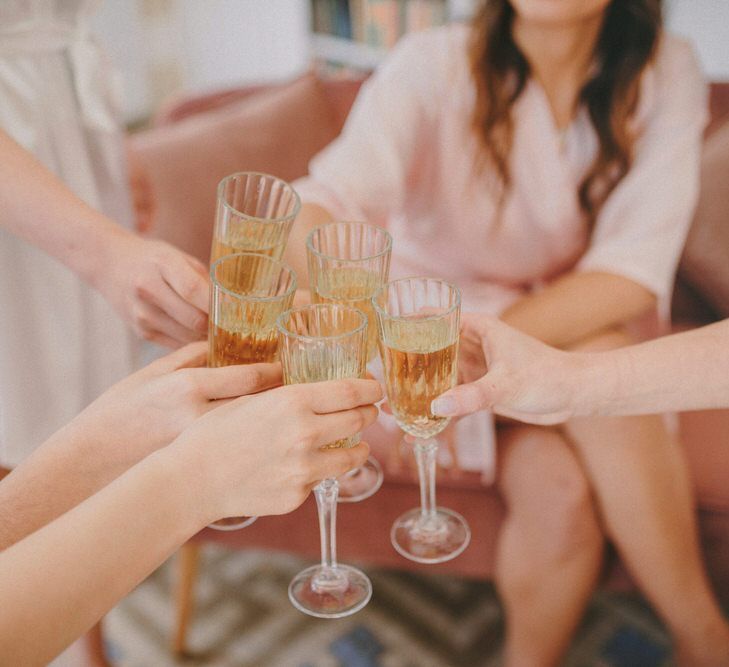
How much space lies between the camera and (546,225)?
1.78 m

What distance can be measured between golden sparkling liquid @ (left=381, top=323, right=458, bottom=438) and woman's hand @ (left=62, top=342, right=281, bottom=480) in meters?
0.16

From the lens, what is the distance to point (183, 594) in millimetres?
1907

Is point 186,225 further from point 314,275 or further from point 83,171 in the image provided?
point 314,275

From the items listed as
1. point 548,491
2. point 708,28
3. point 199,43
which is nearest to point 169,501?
point 548,491

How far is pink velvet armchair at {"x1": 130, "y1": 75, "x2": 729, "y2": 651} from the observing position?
1670 mm

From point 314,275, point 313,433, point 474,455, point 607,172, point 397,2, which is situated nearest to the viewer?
point 313,433

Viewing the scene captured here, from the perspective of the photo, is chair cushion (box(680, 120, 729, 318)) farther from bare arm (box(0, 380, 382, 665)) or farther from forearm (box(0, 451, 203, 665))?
forearm (box(0, 451, 203, 665))

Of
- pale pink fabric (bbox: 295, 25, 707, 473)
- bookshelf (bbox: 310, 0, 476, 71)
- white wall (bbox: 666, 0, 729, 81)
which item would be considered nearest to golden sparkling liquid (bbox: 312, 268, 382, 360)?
pale pink fabric (bbox: 295, 25, 707, 473)

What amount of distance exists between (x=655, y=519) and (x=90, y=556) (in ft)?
3.61

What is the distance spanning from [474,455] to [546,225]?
537mm

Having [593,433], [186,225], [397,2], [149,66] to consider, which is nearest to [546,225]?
[593,433]

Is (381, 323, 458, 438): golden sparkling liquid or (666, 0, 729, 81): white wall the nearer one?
(381, 323, 458, 438): golden sparkling liquid

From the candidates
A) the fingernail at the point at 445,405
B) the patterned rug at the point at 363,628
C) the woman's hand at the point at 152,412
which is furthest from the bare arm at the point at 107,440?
Answer: the patterned rug at the point at 363,628

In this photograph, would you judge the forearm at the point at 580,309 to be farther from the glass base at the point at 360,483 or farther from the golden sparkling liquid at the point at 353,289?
the golden sparkling liquid at the point at 353,289
